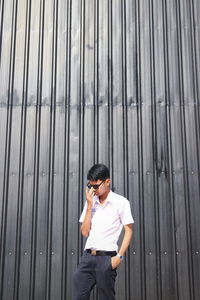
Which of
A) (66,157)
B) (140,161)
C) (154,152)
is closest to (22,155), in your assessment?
(66,157)

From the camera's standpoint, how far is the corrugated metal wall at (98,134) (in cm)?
472

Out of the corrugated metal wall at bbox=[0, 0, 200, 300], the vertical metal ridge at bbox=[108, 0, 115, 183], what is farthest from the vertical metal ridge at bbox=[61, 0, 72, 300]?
the vertical metal ridge at bbox=[108, 0, 115, 183]

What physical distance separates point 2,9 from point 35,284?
4302 millimetres

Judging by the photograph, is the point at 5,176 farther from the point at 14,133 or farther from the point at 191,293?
the point at 191,293

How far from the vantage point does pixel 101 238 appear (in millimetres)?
3590

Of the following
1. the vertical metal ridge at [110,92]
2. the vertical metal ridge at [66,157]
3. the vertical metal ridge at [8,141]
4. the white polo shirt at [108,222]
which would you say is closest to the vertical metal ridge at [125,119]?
the vertical metal ridge at [110,92]

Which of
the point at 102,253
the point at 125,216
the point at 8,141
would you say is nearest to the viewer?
the point at 102,253

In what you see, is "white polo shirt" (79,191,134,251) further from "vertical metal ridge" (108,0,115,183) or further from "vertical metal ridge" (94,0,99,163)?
"vertical metal ridge" (94,0,99,163)

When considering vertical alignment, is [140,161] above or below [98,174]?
above

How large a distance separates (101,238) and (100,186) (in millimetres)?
548

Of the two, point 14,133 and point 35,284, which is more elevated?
point 14,133

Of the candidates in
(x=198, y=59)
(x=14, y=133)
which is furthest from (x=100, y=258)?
(x=198, y=59)

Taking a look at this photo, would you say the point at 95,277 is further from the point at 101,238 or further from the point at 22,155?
the point at 22,155

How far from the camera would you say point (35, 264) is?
471cm
